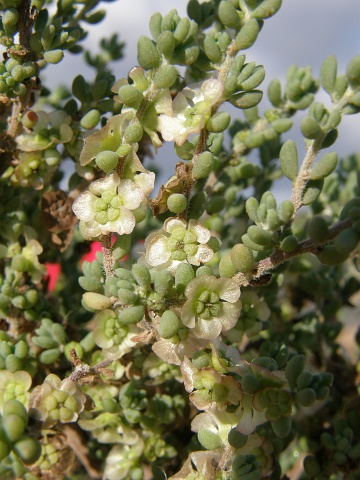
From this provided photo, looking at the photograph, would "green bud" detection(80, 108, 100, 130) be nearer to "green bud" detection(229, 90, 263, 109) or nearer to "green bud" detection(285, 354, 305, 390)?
"green bud" detection(229, 90, 263, 109)

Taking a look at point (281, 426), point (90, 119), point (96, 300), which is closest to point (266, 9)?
point (90, 119)

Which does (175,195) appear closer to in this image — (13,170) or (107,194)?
(107,194)

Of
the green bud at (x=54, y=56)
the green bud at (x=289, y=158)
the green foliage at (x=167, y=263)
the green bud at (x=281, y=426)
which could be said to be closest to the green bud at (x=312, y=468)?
the green foliage at (x=167, y=263)

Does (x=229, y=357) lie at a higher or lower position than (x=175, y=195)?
lower

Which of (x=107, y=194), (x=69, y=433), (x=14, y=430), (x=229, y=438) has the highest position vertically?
(x=107, y=194)

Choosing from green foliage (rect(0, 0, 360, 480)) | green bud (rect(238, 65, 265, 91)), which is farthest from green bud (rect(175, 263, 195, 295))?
green bud (rect(238, 65, 265, 91))

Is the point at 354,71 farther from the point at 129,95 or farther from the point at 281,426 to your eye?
the point at 281,426

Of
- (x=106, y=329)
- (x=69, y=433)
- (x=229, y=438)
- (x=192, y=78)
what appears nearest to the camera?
(x=229, y=438)

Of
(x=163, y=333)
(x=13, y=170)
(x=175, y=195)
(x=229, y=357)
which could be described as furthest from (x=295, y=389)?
(x=13, y=170)
